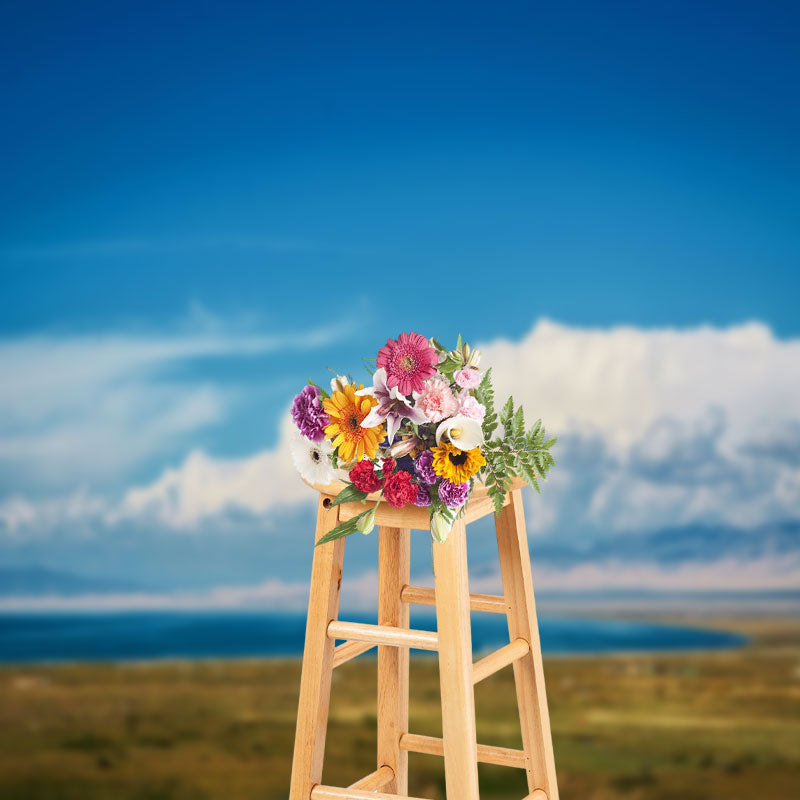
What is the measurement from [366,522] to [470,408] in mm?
379

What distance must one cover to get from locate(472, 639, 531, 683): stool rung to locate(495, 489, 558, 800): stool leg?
3 cm

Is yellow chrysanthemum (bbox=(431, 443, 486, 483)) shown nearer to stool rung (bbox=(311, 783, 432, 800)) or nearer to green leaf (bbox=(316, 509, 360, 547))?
green leaf (bbox=(316, 509, 360, 547))

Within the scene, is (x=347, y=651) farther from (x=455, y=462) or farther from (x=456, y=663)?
(x=455, y=462)

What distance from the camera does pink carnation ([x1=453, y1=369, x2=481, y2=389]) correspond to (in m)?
2.69

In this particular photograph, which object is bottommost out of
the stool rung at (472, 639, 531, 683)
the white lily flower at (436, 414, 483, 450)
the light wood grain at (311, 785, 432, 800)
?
the light wood grain at (311, 785, 432, 800)

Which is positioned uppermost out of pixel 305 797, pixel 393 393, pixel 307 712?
pixel 393 393

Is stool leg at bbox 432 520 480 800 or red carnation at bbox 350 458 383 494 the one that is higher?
red carnation at bbox 350 458 383 494

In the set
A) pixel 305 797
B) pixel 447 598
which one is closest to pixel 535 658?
pixel 447 598

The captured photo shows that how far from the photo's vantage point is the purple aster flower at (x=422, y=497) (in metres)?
2.67

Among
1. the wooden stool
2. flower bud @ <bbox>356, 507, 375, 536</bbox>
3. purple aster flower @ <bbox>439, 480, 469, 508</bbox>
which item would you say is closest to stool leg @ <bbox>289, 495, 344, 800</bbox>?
the wooden stool

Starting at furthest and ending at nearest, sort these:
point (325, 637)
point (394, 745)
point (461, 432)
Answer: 1. point (394, 745)
2. point (325, 637)
3. point (461, 432)

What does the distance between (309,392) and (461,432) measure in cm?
41

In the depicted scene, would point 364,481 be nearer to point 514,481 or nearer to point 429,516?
point 429,516

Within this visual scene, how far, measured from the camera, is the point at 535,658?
3014mm
